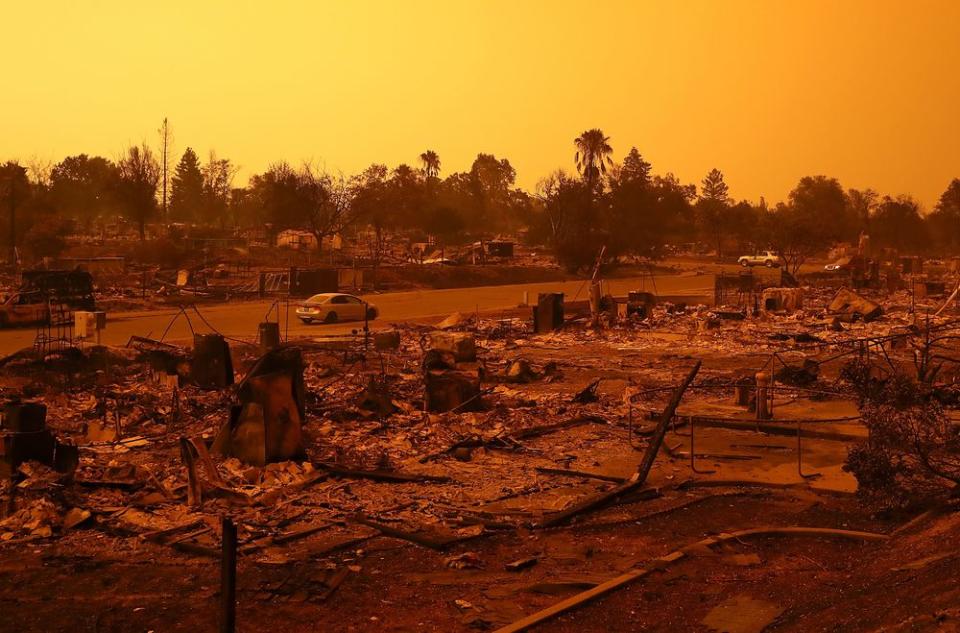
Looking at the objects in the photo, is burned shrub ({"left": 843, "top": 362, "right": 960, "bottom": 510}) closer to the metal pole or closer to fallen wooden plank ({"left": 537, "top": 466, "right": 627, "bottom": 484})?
fallen wooden plank ({"left": 537, "top": 466, "right": 627, "bottom": 484})

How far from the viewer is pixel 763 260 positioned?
78250 mm

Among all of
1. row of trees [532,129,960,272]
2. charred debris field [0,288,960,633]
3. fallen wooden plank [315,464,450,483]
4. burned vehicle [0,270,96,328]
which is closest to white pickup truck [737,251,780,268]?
row of trees [532,129,960,272]

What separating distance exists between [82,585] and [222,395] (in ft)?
29.3

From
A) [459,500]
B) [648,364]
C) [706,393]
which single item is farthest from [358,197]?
[459,500]

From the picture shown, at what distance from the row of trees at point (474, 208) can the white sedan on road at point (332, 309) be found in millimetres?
25166

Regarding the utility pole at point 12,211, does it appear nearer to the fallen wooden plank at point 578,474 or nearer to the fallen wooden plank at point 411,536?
the fallen wooden plank at point 578,474

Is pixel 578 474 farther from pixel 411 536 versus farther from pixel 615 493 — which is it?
pixel 411 536

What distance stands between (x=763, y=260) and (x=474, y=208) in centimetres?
4953

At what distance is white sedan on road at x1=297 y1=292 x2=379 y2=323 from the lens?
33812 millimetres

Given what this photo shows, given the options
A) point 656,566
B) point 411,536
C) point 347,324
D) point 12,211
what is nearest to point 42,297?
point 347,324

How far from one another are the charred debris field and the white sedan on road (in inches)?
597

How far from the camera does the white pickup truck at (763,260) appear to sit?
76375mm

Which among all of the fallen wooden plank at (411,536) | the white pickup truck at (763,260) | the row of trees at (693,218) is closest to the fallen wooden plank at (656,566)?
the fallen wooden plank at (411,536)

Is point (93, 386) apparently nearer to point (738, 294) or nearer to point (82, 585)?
point (82, 585)
